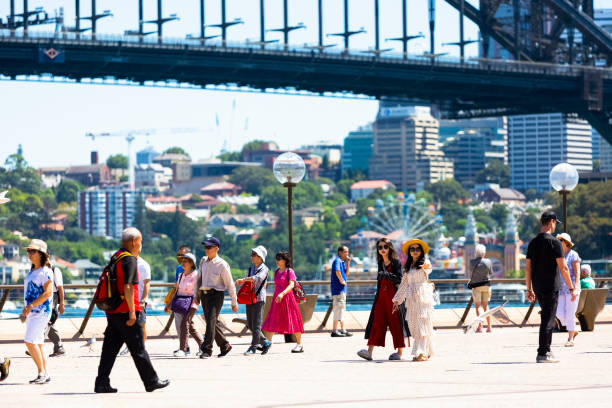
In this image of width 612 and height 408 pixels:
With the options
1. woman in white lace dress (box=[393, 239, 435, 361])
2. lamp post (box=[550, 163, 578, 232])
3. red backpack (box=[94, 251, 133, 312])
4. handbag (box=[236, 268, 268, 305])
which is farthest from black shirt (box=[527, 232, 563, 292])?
lamp post (box=[550, 163, 578, 232])

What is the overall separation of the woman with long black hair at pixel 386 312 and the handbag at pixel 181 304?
71.9 inches

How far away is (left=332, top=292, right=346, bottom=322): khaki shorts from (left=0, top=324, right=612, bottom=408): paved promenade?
1985 mm

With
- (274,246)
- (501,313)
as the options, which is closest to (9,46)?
(501,313)

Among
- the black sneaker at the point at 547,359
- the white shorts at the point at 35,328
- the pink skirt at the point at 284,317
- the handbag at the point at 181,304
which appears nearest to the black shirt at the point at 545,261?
the black sneaker at the point at 547,359

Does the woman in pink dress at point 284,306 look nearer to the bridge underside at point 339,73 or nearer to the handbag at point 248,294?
the handbag at point 248,294

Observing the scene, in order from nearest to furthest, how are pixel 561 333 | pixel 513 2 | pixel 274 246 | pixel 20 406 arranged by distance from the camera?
pixel 20 406 < pixel 561 333 < pixel 513 2 < pixel 274 246

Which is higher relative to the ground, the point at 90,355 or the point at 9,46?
the point at 9,46

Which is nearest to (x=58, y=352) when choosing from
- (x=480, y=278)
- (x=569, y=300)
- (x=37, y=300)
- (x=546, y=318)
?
(x=37, y=300)

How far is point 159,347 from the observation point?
16078 mm

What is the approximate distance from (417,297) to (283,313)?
7.22ft

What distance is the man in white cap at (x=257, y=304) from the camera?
48.6 feet

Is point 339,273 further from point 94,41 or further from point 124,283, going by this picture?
point 94,41

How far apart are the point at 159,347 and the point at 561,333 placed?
15.0 feet

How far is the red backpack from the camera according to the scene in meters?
10.9
